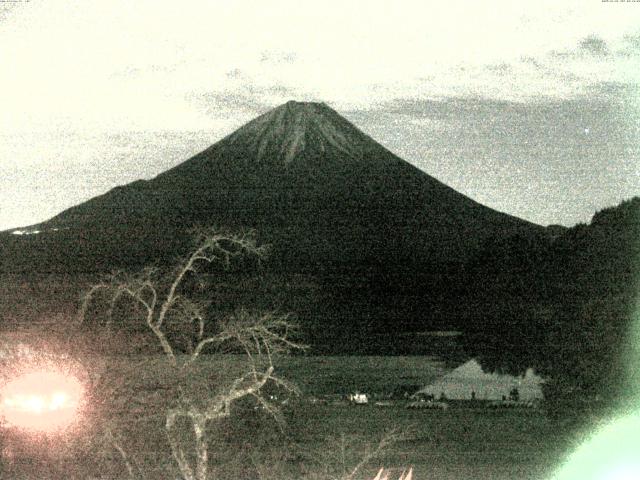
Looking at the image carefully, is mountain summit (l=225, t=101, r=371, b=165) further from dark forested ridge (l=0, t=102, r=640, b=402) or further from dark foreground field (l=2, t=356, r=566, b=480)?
dark foreground field (l=2, t=356, r=566, b=480)

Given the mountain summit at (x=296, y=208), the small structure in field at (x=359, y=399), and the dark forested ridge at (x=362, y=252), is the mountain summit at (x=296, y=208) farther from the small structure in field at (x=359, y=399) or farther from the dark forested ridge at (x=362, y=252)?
the small structure in field at (x=359, y=399)

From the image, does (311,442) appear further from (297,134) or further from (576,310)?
(297,134)

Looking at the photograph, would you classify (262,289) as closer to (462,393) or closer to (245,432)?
(462,393)

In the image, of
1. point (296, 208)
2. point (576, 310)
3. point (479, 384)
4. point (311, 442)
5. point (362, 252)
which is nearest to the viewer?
point (311, 442)

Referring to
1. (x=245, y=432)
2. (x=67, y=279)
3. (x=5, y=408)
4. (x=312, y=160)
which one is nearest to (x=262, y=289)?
(x=67, y=279)

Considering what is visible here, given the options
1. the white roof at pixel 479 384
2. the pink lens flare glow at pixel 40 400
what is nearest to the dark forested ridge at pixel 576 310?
the white roof at pixel 479 384

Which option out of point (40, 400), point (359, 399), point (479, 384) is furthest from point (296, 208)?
point (40, 400)
